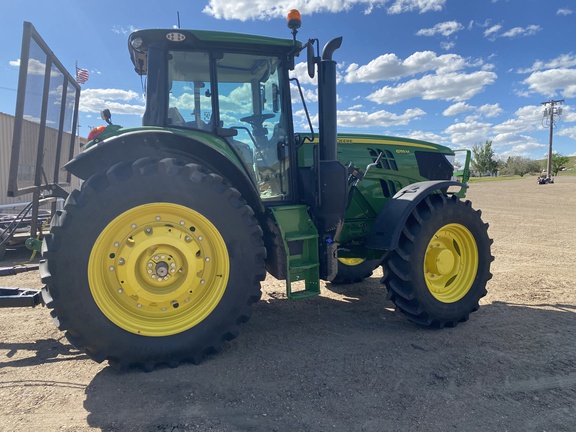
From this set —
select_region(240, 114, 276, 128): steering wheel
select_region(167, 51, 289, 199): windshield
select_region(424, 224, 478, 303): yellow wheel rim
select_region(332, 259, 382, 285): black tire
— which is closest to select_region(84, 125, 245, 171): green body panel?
select_region(167, 51, 289, 199): windshield

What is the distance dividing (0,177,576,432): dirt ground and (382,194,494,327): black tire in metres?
0.24

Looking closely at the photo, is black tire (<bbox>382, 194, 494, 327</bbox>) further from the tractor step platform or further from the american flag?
the american flag

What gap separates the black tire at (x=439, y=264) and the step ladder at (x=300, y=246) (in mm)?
760

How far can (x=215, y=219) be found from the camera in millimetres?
3096

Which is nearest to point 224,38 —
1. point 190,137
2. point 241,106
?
point 241,106

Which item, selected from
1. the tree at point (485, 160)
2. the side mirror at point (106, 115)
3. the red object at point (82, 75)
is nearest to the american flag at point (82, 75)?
the red object at point (82, 75)

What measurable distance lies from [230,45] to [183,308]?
228 cm

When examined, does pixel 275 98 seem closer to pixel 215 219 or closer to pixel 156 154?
pixel 156 154

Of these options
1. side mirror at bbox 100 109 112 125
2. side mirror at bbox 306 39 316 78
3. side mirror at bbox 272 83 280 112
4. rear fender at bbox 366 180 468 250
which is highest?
side mirror at bbox 306 39 316 78

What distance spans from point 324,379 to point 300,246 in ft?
3.97

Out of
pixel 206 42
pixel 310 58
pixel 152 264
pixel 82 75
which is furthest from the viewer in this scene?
pixel 82 75

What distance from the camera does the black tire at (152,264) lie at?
2764 millimetres

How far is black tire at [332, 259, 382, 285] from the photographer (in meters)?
5.55

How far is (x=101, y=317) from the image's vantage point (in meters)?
2.83
